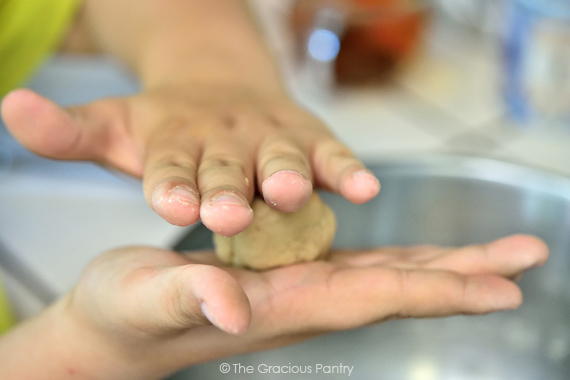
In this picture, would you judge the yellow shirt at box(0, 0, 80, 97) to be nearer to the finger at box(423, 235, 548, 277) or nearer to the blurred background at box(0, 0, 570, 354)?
the blurred background at box(0, 0, 570, 354)

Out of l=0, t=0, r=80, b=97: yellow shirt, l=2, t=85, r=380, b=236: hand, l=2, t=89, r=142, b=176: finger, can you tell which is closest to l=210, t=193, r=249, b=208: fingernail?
l=2, t=85, r=380, b=236: hand

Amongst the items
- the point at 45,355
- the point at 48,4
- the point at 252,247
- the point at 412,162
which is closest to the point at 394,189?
the point at 412,162

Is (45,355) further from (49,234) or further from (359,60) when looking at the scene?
(359,60)

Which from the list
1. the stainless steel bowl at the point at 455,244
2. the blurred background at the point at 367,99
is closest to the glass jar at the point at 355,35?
the blurred background at the point at 367,99

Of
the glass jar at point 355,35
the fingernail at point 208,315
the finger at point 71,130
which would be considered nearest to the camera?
the fingernail at point 208,315

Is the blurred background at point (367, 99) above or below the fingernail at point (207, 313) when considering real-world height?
above

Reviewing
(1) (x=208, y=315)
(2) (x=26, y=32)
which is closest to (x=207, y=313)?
(1) (x=208, y=315)

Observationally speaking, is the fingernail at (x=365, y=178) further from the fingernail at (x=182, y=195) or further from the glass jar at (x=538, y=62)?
the glass jar at (x=538, y=62)

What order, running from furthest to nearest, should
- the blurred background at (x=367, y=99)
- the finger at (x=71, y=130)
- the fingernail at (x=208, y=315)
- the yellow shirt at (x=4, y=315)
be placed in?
1. the blurred background at (x=367, y=99)
2. the yellow shirt at (x=4, y=315)
3. the finger at (x=71, y=130)
4. the fingernail at (x=208, y=315)
